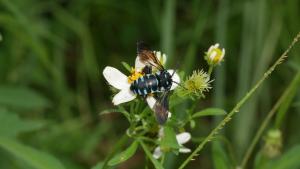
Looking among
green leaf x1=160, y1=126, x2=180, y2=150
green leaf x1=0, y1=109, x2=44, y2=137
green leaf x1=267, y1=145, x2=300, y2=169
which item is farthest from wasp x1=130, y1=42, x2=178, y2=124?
green leaf x1=0, y1=109, x2=44, y2=137

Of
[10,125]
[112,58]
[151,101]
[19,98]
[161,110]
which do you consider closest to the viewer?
[161,110]

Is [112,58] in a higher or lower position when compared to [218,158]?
higher

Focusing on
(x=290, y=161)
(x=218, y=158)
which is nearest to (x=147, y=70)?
(x=218, y=158)

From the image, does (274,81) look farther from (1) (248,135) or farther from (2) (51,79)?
(2) (51,79)

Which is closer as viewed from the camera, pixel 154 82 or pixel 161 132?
pixel 154 82

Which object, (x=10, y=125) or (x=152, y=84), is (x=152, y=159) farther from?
(x=10, y=125)

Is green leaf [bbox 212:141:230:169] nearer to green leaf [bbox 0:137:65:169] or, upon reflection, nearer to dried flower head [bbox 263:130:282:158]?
dried flower head [bbox 263:130:282:158]
